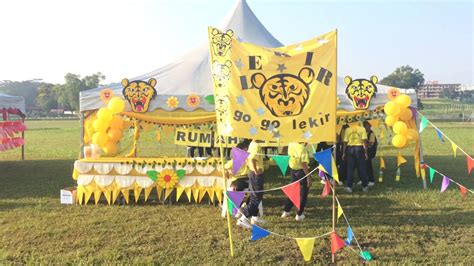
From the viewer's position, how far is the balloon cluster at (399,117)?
309 inches

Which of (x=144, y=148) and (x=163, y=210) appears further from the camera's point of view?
(x=144, y=148)

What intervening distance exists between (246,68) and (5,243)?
12.2 feet

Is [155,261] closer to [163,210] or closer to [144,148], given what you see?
[163,210]

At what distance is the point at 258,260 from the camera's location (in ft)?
14.5

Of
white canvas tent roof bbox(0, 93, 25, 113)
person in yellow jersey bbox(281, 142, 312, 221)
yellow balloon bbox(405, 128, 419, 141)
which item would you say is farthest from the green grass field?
white canvas tent roof bbox(0, 93, 25, 113)

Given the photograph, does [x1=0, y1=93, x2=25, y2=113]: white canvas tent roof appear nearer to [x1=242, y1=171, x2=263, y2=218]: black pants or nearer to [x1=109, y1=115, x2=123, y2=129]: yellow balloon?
[x1=109, y1=115, x2=123, y2=129]: yellow balloon

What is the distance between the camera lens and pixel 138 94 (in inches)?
309

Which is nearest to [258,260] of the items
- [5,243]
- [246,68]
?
[246,68]

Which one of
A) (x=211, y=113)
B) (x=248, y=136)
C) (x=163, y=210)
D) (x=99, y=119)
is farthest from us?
(x=211, y=113)

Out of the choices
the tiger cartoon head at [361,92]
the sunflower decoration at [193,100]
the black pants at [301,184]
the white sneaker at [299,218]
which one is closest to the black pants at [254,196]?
the black pants at [301,184]

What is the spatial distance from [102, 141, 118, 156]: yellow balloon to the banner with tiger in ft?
11.0

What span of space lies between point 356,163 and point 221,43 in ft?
13.8

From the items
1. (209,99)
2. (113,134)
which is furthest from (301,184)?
(113,134)

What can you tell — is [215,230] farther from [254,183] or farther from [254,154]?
[254,154]
